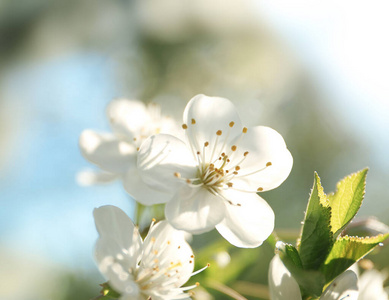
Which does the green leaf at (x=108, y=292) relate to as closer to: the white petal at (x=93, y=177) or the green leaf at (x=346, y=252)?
the green leaf at (x=346, y=252)

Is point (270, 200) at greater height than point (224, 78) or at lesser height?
lesser

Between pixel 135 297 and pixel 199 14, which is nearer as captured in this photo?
Answer: pixel 135 297

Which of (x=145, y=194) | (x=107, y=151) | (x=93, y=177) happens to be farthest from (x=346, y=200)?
(x=93, y=177)

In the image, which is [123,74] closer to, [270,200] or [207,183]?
[270,200]

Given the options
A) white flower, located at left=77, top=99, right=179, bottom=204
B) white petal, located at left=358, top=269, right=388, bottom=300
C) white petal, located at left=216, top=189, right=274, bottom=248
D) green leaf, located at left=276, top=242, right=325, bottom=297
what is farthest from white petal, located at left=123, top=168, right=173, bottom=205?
white petal, located at left=358, top=269, right=388, bottom=300

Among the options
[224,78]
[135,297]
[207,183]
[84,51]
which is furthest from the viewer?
[84,51]

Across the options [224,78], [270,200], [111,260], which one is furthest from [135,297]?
[224,78]

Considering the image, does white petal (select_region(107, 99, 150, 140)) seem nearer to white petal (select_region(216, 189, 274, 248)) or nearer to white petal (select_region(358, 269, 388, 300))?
white petal (select_region(216, 189, 274, 248))
